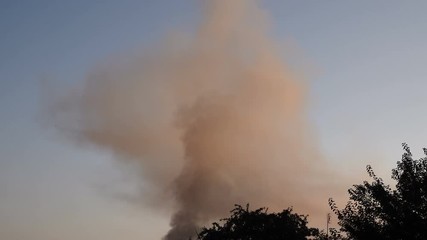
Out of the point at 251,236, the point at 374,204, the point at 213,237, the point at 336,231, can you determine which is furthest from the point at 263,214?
the point at 374,204

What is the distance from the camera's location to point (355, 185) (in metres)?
22.4

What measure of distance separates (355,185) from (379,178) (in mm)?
1265

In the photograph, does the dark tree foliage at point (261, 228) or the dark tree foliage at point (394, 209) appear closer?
the dark tree foliage at point (394, 209)

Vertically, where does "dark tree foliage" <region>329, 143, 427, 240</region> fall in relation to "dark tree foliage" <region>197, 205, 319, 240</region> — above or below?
below

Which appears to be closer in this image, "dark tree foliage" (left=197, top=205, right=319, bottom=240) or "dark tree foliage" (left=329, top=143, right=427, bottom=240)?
"dark tree foliage" (left=329, top=143, right=427, bottom=240)

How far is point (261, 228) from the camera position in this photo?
156ft

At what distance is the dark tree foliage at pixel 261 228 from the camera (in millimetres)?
46938

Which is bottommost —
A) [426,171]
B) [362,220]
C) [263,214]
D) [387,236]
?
[387,236]

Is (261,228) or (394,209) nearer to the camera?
(394,209)

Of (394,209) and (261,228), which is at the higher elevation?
(261,228)

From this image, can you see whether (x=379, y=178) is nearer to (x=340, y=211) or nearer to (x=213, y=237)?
(x=340, y=211)

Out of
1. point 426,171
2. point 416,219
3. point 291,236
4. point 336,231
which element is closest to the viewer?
point 416,219

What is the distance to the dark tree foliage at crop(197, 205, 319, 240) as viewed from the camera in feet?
Answer: 154

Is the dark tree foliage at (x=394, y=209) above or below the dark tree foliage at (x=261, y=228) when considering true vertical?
below
